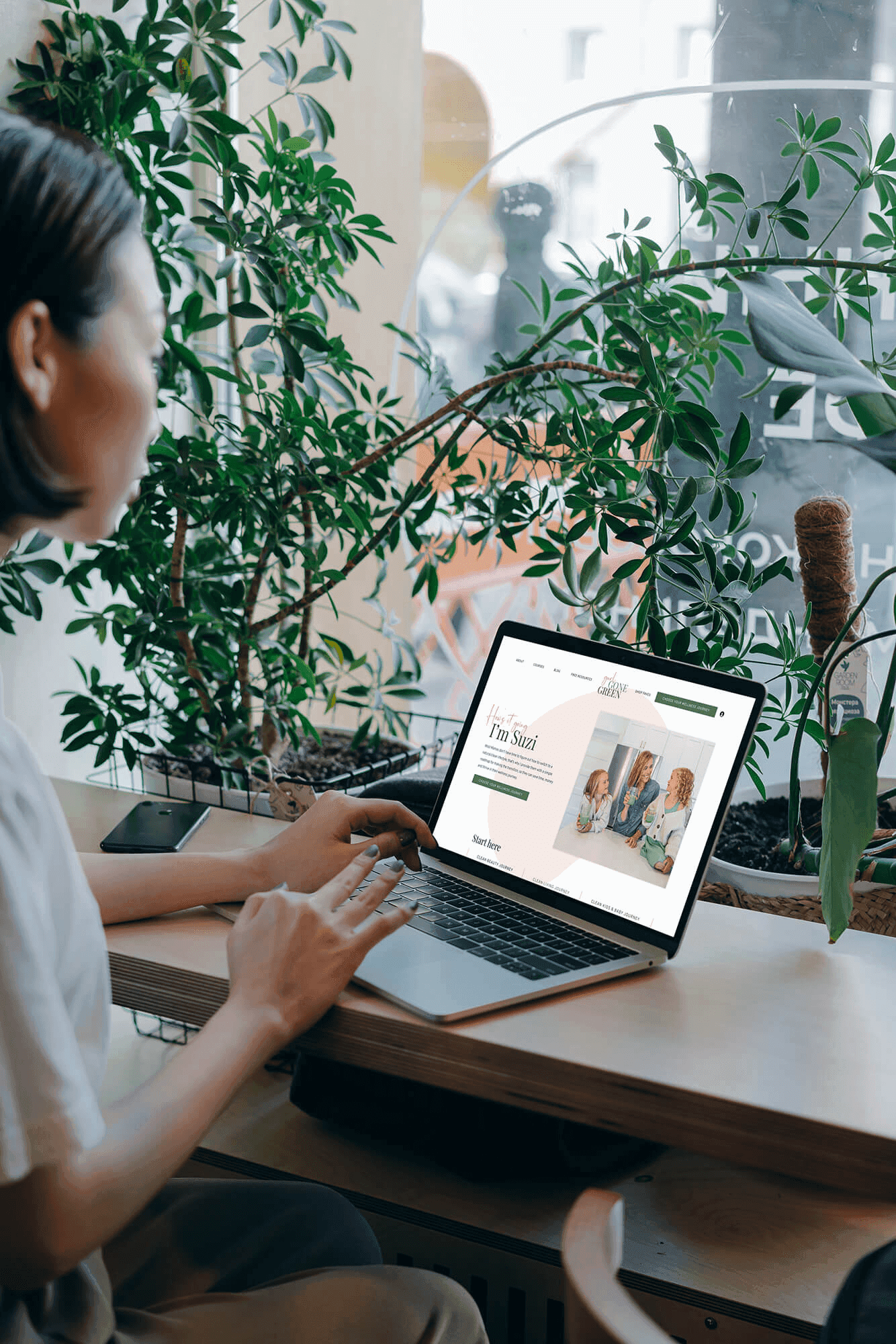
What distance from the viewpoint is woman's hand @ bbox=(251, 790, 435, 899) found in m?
0.98

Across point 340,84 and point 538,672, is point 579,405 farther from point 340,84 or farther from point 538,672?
point 340,84

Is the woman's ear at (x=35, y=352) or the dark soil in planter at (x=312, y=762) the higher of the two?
the woman's ear at (x=35, y=352)

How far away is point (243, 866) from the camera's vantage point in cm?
98

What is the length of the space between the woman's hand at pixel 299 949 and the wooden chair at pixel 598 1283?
0.89 feet

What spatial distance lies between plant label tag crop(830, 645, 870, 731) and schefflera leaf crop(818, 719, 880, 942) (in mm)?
230

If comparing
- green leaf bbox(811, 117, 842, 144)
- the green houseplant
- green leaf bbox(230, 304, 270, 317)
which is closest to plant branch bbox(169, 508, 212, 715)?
the green houseplant

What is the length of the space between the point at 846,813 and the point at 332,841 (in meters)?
0.46

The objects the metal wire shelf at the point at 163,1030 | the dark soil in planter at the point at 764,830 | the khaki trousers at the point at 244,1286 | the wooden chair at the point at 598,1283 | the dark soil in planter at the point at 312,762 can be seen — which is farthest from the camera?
the metal wire shelf at the point at 163,1030

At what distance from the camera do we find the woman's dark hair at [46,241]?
64 centimetres

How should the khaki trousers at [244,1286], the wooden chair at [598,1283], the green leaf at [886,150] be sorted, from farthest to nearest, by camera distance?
1. the green leaf at [886,150]
2. the khaki trousers at [244,1286]
3. the wooden chair at [598,1283]

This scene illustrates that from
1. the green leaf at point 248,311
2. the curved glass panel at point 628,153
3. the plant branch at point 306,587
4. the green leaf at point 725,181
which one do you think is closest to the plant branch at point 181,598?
the plant branch at point 306,587

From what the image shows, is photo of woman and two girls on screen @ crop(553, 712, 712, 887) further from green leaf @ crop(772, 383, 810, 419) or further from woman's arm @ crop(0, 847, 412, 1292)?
green leaf @ crop(772, 383, 810, 419)

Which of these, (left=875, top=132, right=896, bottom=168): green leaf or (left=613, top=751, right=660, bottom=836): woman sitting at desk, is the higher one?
(left=875, top=132, right=896, bottom=168): green leaf

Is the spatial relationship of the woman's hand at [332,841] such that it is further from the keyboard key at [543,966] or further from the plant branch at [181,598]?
the plant branch at [181,598]
